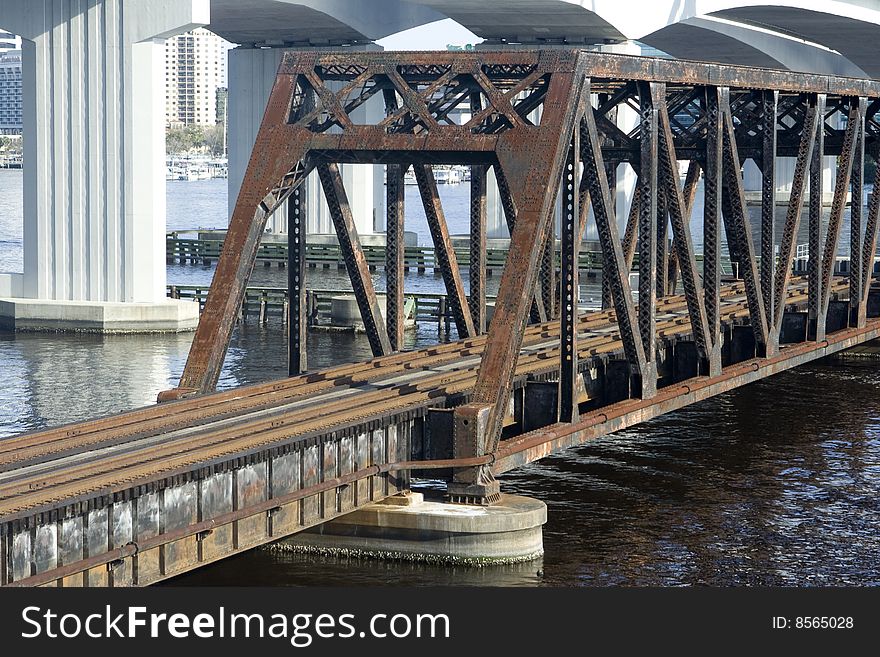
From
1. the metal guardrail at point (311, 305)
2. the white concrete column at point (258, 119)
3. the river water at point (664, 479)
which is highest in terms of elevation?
the white concrete column at point (258, 119)

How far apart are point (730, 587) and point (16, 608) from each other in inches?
481

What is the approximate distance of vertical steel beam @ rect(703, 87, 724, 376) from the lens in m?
33.4

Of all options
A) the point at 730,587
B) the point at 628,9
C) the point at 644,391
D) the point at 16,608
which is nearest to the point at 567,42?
the point at 628,9

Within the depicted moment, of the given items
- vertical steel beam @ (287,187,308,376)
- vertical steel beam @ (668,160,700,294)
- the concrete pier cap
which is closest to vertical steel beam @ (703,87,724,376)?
vertical steel beam @ (668,160,700,294)

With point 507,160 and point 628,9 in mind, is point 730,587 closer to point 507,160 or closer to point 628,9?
point 507,160

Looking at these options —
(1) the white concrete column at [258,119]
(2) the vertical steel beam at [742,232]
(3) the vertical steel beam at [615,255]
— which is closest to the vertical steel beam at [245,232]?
(3) the vertical steel beam at [615,255]

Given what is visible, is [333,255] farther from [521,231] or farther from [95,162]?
[521,231]

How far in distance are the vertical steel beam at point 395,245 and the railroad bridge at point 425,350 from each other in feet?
0.20

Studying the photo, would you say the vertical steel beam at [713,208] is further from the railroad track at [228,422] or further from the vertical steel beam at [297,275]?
the vertical steel beam at [297,275]

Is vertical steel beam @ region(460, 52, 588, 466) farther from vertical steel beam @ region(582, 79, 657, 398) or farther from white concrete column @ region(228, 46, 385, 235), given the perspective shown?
white concrete column @ region(228, 46, 385, 235)

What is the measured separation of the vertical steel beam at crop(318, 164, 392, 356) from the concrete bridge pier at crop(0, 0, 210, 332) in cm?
2547

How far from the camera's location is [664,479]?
3488 centimetres

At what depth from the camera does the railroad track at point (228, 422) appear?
21516 millimetres

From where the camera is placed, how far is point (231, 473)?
22562 millimetres
